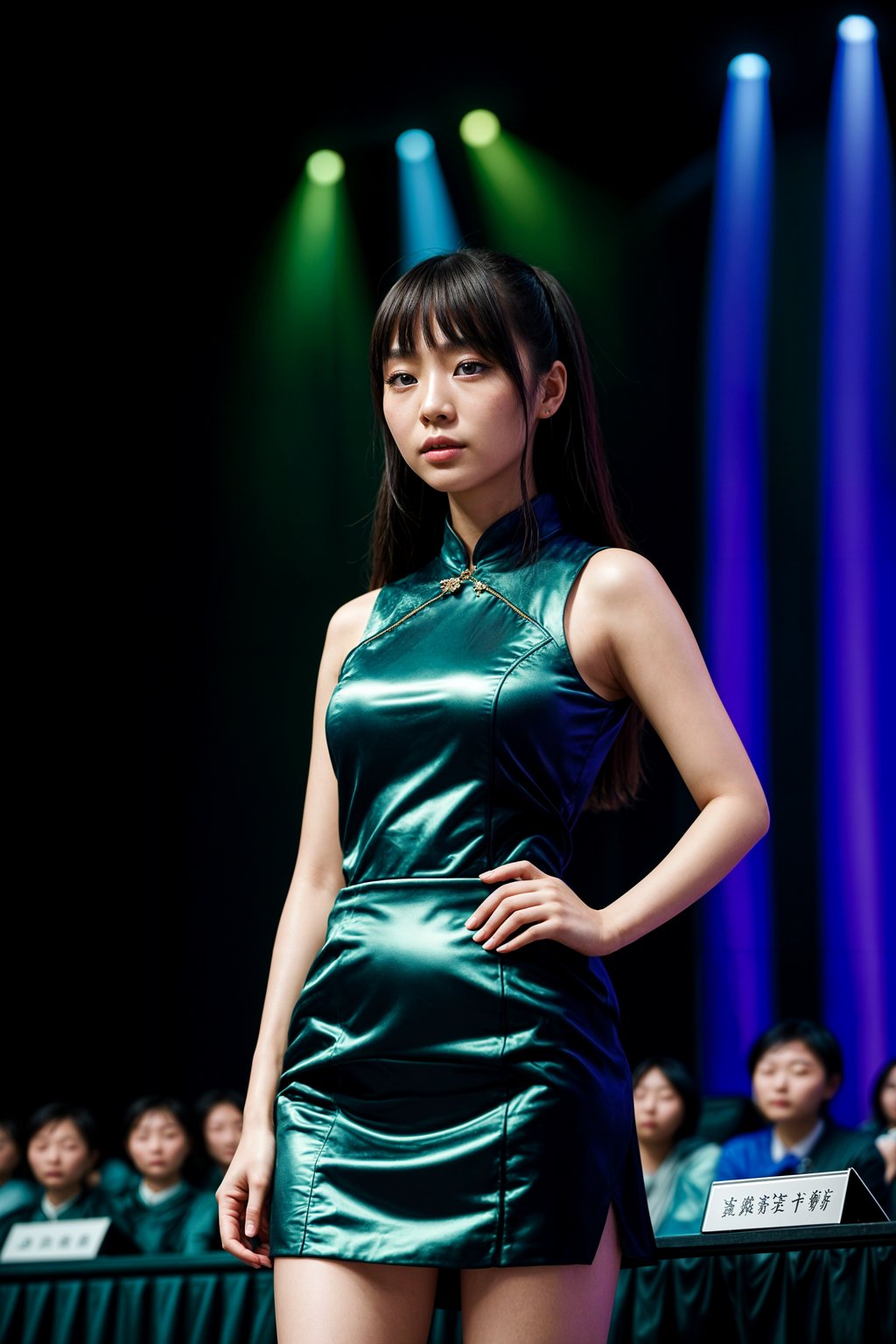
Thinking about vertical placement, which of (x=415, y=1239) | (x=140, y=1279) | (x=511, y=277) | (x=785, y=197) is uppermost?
(x=785, y=197)

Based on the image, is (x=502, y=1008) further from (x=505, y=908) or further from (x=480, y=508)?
(x=480, y=508)

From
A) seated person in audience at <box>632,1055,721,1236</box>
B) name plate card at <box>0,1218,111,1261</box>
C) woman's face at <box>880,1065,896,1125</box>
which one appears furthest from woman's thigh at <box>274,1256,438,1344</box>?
woman's face at <box>880,1065,896,1125</box>

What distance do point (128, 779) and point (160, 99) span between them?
8.03ft

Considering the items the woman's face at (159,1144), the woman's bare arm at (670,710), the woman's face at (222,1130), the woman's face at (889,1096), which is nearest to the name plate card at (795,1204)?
the woman's bare arm at (670,710)

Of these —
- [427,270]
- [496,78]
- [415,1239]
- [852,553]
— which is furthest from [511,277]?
[496,78]

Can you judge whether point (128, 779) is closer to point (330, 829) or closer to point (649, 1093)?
point (649, 1093)

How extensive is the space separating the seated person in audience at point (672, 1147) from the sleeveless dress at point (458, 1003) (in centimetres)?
296

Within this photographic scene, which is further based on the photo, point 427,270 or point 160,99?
point 160,99

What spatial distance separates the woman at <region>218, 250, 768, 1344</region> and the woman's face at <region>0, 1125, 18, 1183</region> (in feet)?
13.4

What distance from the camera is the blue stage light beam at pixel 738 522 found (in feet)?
17.7

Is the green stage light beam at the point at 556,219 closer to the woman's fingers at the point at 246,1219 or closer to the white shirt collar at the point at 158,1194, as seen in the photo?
the white shirt collar at the point at 158,1194

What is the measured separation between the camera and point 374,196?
5961mm

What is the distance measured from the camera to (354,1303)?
104cm

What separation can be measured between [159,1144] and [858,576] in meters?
2.91
